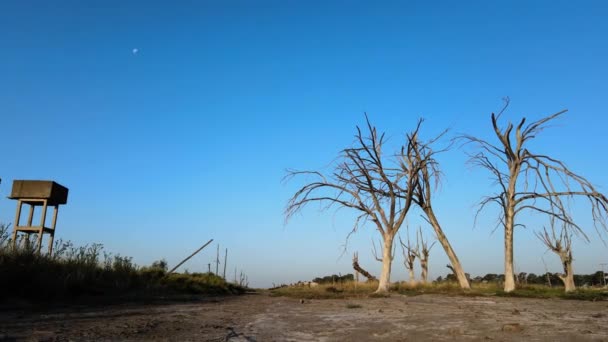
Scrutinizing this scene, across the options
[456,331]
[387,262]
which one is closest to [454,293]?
[387,262]

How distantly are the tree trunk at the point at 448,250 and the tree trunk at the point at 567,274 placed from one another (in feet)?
21.8

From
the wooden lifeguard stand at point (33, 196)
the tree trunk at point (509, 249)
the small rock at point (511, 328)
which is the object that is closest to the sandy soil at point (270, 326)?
the small rock at point (511, 328)

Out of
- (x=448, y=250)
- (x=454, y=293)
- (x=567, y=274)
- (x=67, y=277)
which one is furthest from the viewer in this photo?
(x=567, y=274)

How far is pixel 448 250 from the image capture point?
767 inches

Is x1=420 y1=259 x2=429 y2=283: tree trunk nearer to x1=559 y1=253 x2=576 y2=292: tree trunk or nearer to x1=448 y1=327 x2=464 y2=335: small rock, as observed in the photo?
x1=559 y1=253 x2=576 y2=292: tree trunk

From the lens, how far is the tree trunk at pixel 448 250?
19016 millimetres

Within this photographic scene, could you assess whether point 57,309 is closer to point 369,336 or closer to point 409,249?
point 369,336

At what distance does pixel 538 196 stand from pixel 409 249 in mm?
15379

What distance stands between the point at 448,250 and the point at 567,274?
846cm

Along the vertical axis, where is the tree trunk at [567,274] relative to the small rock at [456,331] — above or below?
above

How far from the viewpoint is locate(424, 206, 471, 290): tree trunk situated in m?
19.0

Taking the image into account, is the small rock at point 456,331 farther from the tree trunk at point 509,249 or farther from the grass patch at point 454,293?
the tree trunk at point 509,249

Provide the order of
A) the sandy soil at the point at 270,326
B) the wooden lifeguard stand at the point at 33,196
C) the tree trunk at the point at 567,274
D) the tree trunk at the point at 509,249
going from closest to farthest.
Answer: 1. the sandy soil at the point at 270,326
2. the wooden lifeguard stand at the point at 33,196
3. the tree trunk at the point at 509,249
4. the tree trunk at the point at 567,274

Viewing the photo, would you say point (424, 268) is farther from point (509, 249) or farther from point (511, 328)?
point (511, 328)
